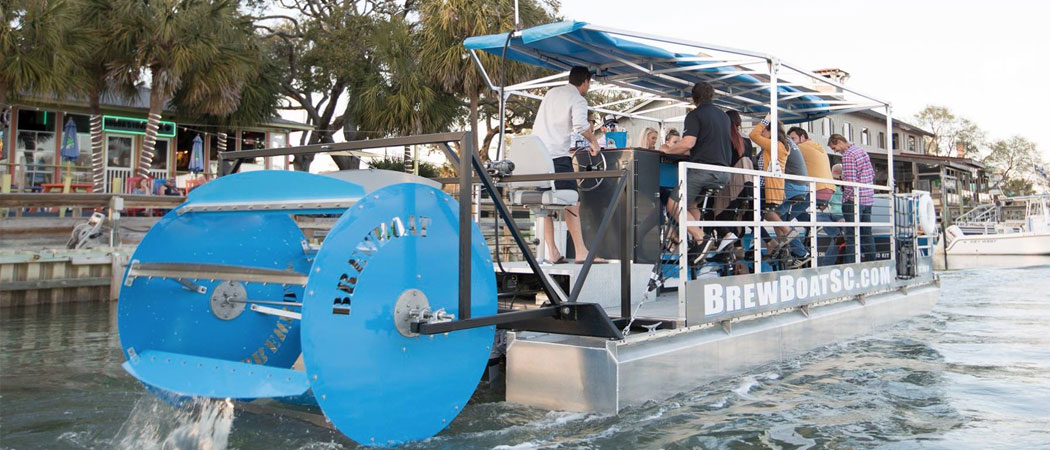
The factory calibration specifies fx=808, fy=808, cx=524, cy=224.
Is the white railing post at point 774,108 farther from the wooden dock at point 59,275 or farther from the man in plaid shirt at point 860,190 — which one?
the wooden dock at point 59,275

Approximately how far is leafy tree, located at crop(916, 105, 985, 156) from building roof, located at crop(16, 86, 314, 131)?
222 feet

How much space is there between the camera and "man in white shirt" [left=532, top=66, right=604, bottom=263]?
19.4ft

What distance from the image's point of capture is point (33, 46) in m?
17.0

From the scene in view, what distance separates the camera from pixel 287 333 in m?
5.34

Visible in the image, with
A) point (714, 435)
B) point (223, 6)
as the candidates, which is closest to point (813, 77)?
point (714, 435)

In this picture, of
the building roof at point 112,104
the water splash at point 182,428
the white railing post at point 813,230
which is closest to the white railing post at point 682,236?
the white railing post at point 813,230

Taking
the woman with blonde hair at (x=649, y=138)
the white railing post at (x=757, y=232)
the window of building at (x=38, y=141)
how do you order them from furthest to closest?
the window of building at (x=38, y=141), the woman with blonde hair at (x=649, y=138), the white railing post at (x=757, y=232)

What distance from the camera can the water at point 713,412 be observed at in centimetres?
438

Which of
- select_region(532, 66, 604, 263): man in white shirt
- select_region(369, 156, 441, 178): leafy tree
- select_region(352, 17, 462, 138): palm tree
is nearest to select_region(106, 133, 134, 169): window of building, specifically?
select_region(352, 17, 462, 138): palm tree

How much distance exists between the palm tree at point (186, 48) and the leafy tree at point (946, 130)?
70.9m

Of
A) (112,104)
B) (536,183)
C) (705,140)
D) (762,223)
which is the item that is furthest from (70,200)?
(762,223)

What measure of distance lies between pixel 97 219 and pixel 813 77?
12.7 m

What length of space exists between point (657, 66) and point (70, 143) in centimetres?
1932

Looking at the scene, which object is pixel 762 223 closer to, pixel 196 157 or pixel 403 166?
pixel 196 157
